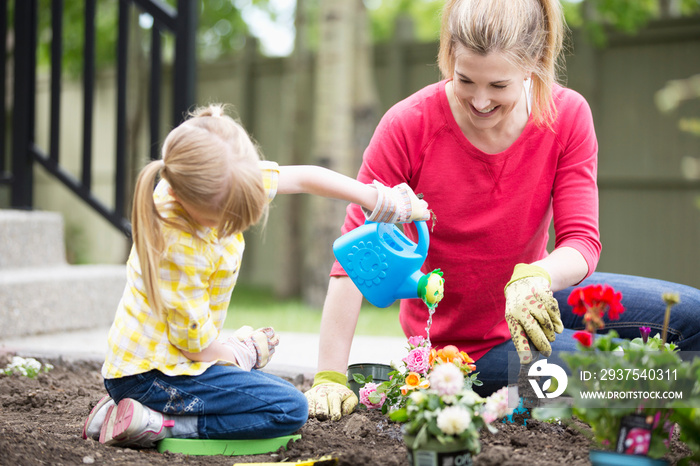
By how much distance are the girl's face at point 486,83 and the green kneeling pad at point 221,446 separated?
974 millimetres

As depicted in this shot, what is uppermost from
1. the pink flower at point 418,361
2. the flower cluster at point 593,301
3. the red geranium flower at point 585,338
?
the flower cluster at point 593,301

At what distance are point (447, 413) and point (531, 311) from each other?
16.7 inches

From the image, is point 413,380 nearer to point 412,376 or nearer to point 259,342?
point 412,376

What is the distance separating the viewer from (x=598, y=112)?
18.9 ft

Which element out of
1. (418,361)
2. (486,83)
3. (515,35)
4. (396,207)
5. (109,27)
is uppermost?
(109,27)

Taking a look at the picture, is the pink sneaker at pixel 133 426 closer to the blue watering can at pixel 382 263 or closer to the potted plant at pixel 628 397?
the blue watering can at pixel 382 263

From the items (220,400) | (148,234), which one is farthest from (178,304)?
(220,400)

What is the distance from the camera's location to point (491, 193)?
2098 millimetres

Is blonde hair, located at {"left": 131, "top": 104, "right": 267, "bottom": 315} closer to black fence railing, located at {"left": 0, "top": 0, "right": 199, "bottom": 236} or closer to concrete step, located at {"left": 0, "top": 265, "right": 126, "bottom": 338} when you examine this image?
concrete step, located at {"left": 0, "top": 265, "right": 126, "bottom": 338}

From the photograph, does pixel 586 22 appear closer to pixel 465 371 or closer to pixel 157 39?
pixel 157 39

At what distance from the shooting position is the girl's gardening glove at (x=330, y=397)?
1.94 metres

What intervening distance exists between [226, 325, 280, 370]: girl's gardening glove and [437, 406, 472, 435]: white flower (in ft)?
2.35

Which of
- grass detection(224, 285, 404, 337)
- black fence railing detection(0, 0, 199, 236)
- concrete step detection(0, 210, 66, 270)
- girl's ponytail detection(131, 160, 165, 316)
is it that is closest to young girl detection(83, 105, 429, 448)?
girl's ponytail detection(131, 160, 165, 316)

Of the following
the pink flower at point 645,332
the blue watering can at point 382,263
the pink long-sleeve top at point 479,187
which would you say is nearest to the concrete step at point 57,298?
the pink long-sleeve top at point 479,187
